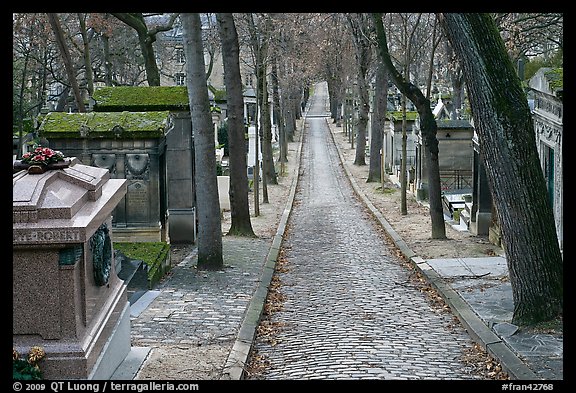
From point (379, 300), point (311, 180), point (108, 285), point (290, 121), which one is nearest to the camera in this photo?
point (108, 285)

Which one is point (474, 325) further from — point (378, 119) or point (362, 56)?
point (362, 56)

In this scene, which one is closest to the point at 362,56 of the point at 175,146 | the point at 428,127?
the point at 428,127

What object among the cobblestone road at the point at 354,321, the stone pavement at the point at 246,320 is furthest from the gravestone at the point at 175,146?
the cobblestone road at the point at 354,321

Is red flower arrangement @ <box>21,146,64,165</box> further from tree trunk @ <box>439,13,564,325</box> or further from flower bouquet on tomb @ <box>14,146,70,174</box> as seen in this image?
tree trunk @ <box>439,13,564,325</box>

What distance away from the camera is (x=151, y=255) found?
554 inches

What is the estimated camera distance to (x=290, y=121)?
62.9 meters

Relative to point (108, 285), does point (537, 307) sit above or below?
below

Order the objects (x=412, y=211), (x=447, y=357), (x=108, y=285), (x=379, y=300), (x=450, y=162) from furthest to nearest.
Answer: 1. (x=450, y=162)
2. (x=412, y=211)
3. (x=379, y=300)
4. (x=447, y=357)
5. (x=108, y=285)

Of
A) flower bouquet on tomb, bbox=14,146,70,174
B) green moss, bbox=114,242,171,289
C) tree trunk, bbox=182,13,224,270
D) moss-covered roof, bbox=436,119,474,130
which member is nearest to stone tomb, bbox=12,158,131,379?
flower bouquet on tomb, bbox=14,146,70,174

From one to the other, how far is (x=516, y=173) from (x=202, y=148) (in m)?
6.10

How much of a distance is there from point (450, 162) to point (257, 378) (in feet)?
74.2
